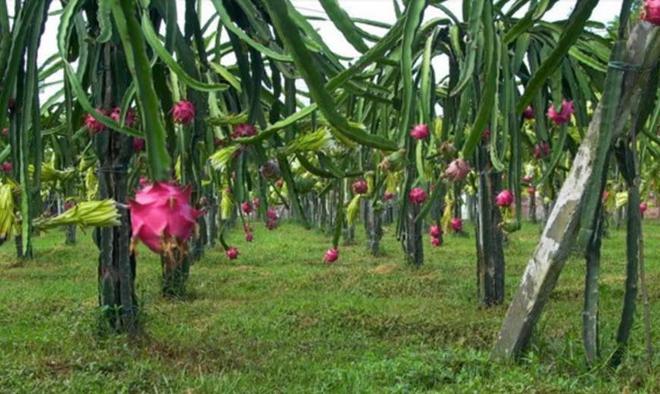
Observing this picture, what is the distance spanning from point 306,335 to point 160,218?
370 centimetres

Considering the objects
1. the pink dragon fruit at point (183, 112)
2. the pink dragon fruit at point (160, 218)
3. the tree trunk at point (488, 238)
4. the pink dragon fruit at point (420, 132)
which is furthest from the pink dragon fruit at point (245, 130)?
the tree trunk at point (488, 238)

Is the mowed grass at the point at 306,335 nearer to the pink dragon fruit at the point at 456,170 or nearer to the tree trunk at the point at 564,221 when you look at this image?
the tree trunk at the point at 564,221

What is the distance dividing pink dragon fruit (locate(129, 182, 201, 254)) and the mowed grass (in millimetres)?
2159

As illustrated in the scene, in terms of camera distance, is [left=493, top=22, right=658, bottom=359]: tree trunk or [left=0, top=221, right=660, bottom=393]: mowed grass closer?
[left=493, top=22, right=658, bottom=359]: tree trunk

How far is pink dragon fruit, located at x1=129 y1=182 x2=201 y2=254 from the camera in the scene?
90cm

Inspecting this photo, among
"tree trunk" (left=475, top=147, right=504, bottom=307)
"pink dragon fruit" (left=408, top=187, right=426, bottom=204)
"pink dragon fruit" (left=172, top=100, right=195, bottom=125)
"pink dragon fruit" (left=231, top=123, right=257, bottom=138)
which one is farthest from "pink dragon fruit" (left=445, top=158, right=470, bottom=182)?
"tree trunk" (left=475, top=147, right=504, bottom=307)

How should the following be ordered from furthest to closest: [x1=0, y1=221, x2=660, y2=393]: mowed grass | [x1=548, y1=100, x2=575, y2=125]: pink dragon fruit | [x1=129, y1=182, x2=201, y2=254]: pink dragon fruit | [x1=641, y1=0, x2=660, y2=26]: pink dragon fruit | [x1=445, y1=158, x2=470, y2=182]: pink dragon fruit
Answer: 1. [x1=548, y1=100, x2=575, y2=125]: pink dragon fruit
2. [x1=0, y1=221, x2=660, y2=393]: mowed grass
3. [x1=445, y1=158, x2=470, y2=182]: pink dragon fruit
4. [x1=641, y1=0, x2=660, y2=26]: pink dragon fruit
5. [x1=129, y1=182, x2=201, y2=254]: pink dragon fruit

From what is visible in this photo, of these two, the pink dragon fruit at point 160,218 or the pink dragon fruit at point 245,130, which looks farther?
the pink dragon fruit at point 245,130

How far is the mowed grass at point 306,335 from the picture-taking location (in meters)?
3.13

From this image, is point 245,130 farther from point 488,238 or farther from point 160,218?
point 488,238

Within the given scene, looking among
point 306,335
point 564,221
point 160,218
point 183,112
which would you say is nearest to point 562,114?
point 564,221

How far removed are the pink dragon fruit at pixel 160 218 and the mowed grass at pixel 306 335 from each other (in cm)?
216

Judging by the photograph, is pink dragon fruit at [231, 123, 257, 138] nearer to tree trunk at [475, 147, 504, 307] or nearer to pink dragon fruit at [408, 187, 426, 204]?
pink dragon fruit at [408, 187, 426, 204]

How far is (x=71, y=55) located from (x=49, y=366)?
4.05 feet
